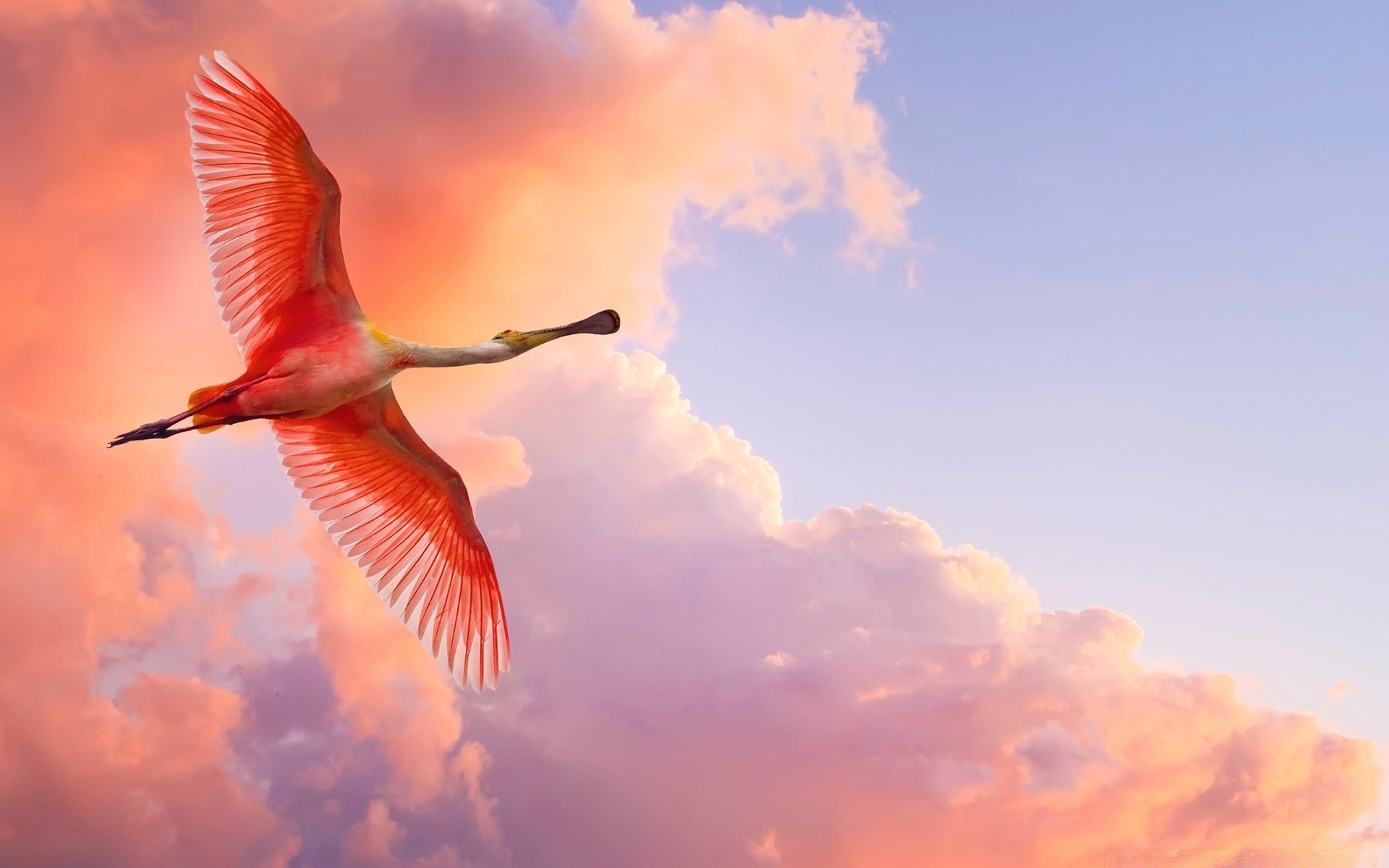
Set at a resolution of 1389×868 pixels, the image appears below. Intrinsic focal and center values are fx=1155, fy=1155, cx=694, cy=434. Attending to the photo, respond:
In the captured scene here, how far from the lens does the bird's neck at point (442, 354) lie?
265 inches

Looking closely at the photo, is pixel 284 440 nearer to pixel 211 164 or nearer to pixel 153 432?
pixel 153 432

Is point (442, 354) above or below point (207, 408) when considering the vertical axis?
above

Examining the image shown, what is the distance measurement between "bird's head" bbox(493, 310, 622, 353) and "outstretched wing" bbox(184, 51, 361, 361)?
0.91 m

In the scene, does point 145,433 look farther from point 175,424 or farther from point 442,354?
point 442,354

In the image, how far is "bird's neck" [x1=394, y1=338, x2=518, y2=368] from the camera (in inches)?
265

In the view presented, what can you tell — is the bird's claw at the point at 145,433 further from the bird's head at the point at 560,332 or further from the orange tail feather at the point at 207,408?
the bird's head at the point at 560,332

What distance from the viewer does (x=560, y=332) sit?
6.86 meters

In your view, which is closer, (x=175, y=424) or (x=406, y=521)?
(x=175, y=424)

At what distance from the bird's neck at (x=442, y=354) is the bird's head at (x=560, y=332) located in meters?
0.12

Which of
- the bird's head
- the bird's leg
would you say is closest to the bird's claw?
the bird's leg

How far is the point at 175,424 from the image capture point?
6.40 meters

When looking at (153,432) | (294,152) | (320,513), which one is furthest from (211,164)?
(320,513)

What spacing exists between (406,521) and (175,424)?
192 centimetres

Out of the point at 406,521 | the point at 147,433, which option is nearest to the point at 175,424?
the point at 147,433
